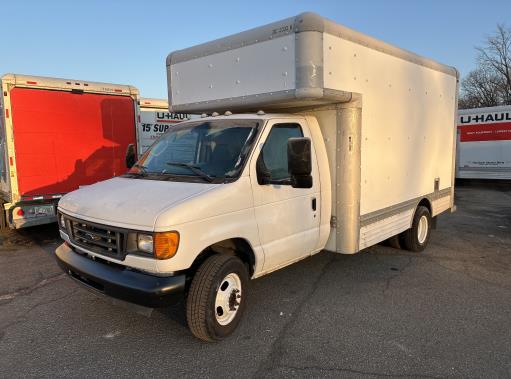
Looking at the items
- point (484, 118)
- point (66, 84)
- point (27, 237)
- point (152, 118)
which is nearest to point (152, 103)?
point (152, 118)

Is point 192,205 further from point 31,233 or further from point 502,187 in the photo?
point 502,187

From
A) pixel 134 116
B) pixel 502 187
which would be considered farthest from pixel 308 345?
pixel 502 187

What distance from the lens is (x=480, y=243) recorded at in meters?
7.35

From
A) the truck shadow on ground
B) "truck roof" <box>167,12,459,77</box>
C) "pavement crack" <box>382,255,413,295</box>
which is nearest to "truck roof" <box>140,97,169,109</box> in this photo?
the truck shadow on ground

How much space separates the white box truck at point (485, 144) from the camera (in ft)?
51.1

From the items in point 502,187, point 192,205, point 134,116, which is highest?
point 134,116

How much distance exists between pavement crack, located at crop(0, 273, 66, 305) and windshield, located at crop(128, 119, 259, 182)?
221 cm

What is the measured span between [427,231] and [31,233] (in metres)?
7.81

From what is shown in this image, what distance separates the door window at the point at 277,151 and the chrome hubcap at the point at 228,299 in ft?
3.62

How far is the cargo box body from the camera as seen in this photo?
425cm

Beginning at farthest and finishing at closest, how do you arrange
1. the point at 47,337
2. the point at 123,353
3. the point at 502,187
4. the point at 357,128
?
the point at 502,187, the point at 357,128, the point at 47,337, the point at 123,353

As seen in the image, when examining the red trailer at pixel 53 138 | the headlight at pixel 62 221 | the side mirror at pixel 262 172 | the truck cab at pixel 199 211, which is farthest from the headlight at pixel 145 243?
the red trailer at pixel 53 138

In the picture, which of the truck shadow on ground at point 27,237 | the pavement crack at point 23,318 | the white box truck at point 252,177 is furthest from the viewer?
the truck shadow on ground at point 27,237

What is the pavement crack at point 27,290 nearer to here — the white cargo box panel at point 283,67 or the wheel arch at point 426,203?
the white cargo box panel at point 283,67
